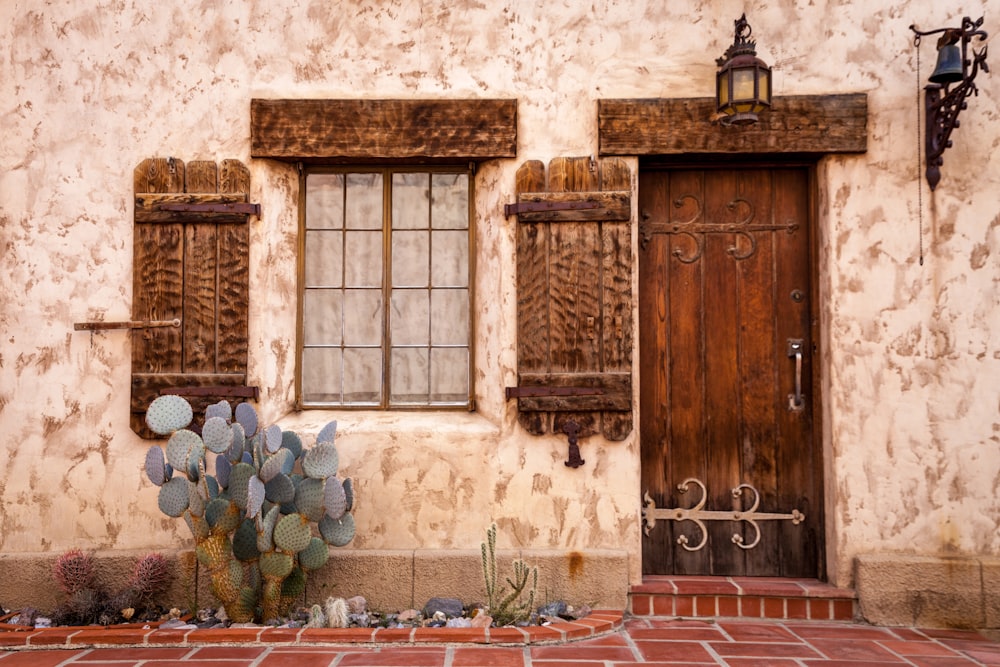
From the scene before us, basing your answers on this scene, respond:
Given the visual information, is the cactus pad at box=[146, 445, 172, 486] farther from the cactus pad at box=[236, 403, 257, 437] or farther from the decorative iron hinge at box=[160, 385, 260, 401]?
the decorative iron hinge at box=[160, 385, 260, 401]

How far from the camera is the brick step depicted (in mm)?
4223

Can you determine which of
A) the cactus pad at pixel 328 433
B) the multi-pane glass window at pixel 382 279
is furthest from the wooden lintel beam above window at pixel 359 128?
the cactus pad at pixel 328 433

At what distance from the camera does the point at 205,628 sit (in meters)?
3.96

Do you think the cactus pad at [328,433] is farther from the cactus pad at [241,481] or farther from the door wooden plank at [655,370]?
the door wooden plank at [655,370]

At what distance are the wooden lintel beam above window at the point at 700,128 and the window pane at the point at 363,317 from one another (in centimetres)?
160

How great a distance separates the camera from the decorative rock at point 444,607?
13.6ft

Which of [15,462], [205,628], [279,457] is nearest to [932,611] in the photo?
[279,457]

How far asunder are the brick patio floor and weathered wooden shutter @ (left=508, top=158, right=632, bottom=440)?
1.11 metres

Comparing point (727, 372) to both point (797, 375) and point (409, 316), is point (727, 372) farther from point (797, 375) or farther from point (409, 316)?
point (409, 316)

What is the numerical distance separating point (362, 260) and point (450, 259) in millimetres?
528

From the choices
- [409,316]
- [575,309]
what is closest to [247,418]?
[409,316]

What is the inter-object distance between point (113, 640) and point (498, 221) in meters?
2.93

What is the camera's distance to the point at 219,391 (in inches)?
172

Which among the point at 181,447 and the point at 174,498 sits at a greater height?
the point at 181,447
